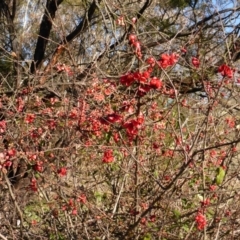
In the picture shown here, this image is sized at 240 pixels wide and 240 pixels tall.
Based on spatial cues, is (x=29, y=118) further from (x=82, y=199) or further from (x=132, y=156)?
(x=132, y=156)

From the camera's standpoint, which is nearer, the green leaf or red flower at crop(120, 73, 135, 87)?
red flower at crop(120, 73, 135, 87)

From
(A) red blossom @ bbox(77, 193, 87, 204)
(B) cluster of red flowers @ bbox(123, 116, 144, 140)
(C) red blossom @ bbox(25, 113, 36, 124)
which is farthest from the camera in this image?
(C) red blossom @ bbox(25, 113, 36, 124)

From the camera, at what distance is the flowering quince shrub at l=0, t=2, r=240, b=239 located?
266 centimetres

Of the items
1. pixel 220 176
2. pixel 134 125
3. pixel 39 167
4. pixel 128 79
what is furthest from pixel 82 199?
pixel 128 79

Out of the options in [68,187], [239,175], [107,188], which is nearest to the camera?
[239,175]

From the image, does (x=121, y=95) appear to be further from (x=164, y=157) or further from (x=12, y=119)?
(x=12, y=119)

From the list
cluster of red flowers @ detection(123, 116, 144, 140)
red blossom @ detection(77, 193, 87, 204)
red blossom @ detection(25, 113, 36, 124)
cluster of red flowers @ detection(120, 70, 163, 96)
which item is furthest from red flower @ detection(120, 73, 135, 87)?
red blossom @ detection(25, 113, 36, 124)

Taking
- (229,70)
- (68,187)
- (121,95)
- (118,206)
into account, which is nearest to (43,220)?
(68,187)

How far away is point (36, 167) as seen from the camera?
11.3 ft

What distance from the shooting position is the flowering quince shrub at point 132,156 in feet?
8.74

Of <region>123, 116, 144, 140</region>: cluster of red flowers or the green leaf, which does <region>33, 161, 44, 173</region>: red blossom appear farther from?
the green leaf

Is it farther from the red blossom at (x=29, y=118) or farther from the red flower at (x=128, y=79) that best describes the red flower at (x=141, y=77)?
the red blossom at (x=29, y=118)

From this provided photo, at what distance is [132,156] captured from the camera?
2486mm

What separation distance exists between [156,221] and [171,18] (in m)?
3.20
